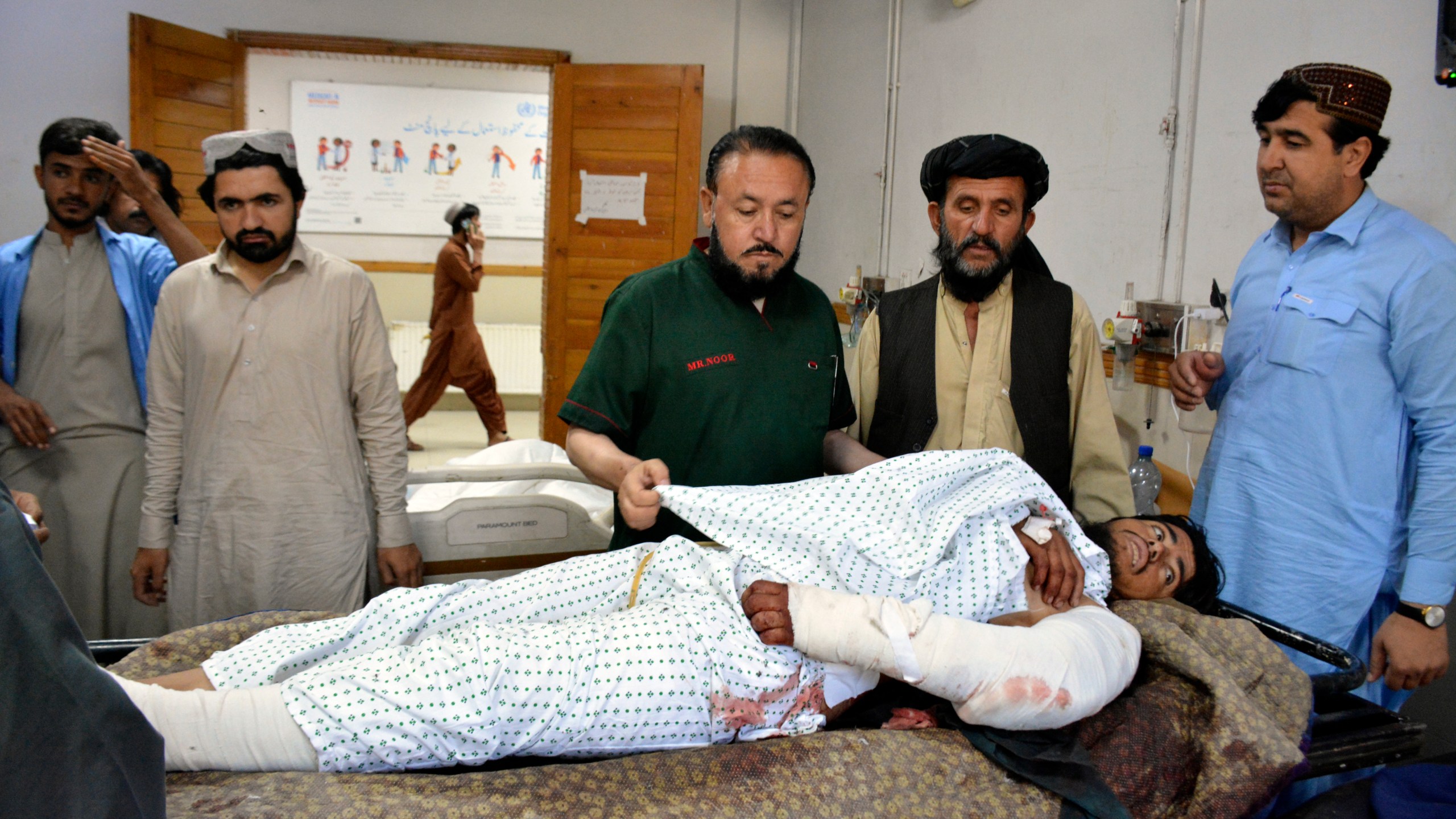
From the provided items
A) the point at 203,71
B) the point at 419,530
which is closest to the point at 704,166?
the point at 203,71

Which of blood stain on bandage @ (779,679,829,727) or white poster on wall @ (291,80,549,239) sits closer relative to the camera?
blood stain on bandage @ (779,679,829,727)

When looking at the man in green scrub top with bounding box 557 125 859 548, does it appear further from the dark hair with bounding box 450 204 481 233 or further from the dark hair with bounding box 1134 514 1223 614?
the dark hair with bounding box 450 204 481 233

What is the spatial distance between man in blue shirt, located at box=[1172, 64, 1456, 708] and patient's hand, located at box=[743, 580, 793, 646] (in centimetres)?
118

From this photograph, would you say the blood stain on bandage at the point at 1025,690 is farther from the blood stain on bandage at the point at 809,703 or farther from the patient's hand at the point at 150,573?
the patient's hand at the point at 150,573

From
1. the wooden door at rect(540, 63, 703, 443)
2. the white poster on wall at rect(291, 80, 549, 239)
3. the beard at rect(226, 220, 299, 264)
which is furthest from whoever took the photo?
the white poster on wall at rect(291, 80, 549, 239)

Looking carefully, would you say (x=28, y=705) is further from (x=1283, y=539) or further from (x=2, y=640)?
(x=1283, y=539)

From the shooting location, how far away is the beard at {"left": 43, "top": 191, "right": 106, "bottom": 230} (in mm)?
2629

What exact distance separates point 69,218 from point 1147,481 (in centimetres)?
321

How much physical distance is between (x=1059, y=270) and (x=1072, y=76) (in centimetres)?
67

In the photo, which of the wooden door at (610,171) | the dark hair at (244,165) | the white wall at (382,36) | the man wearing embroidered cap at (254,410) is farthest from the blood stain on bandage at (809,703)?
the white wall at (382,36)

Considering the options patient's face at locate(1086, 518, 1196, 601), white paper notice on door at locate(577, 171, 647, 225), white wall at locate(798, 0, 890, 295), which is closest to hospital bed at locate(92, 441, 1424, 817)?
patient's face at locate(1086, 518, 1196, 601)

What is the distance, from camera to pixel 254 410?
2217mm

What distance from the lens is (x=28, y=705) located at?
729mm

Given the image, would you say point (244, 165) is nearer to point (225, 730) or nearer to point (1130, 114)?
point (225, 730)
